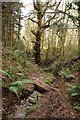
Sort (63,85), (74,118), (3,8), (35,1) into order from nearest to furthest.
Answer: (74,118)
(63,85)
(3,8)
(35,1)

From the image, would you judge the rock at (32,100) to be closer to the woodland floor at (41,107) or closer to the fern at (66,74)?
the woodland floor at (41,107)

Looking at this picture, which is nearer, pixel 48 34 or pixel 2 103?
pixel 2 103

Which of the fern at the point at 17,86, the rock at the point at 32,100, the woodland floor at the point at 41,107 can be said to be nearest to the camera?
the woodland floor at the point at 41,107

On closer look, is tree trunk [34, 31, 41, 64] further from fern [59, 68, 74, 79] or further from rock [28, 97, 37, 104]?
rock [28, 97, 37, 104]

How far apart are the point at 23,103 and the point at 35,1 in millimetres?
7792

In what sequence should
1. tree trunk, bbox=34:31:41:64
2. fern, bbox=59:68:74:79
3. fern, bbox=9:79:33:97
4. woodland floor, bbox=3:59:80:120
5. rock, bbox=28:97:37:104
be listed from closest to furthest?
woodland floor, bbox=3:59:80:120
fern, bbox=9:79:33:97
rock, bbox=28:97:37:104
fern, bbox=59:68:74:79
tree trunk, bbox=34:31:41:64

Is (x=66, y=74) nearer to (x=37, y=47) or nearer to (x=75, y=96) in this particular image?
(x=75, y=96)

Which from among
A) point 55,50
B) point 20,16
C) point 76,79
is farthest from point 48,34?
point 76,79

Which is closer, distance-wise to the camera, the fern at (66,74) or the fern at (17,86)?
the fern at (17,86)

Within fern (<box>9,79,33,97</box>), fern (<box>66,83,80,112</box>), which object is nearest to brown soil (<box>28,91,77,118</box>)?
fern (<box>66,83,80,112</box>)

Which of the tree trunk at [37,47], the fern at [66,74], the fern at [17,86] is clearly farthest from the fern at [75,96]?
the tree trunk at [37,47]

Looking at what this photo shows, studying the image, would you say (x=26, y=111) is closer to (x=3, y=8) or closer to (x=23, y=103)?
(x=23, y=103)

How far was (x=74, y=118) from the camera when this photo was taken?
5.41m

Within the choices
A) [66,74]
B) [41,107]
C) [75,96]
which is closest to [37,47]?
[66,74]
